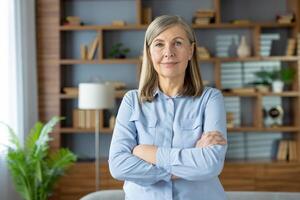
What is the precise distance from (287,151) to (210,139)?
136 inches

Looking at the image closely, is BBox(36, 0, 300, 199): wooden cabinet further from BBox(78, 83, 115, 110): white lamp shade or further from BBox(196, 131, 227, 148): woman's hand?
BBox(196, 131, 227, 148): woman's hand

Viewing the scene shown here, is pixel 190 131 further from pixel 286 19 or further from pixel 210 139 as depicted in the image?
pixel 286 19

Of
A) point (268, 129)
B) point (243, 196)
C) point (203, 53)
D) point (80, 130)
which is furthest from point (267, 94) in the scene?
point (243, 196)

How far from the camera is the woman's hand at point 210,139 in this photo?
160cm

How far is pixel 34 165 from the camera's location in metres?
3.97

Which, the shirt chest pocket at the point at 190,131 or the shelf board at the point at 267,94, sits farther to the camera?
the shelf board at the point at 267,94

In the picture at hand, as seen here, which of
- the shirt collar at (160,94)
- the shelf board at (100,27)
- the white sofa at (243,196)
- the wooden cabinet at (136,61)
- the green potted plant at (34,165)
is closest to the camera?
the shirt collar at (160,94)

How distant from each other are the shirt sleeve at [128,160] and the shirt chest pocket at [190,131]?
132 millimetres

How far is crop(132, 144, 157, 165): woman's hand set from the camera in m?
1.60

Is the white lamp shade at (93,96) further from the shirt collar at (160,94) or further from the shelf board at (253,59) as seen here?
A: the shirt collar at (160,94)

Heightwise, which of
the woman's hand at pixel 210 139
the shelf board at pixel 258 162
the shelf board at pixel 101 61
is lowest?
the shelf board at pixel 258 162

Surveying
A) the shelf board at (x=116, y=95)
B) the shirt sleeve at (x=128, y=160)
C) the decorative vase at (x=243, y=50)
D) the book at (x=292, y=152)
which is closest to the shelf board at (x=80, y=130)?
the shelf board at (x=116, y=95)

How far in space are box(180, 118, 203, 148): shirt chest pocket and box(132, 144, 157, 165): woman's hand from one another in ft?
0.37

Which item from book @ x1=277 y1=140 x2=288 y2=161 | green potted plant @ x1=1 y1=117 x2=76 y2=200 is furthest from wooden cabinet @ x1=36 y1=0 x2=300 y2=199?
green potted plant @ x1=1 y1=117 x2=76 y2=200
